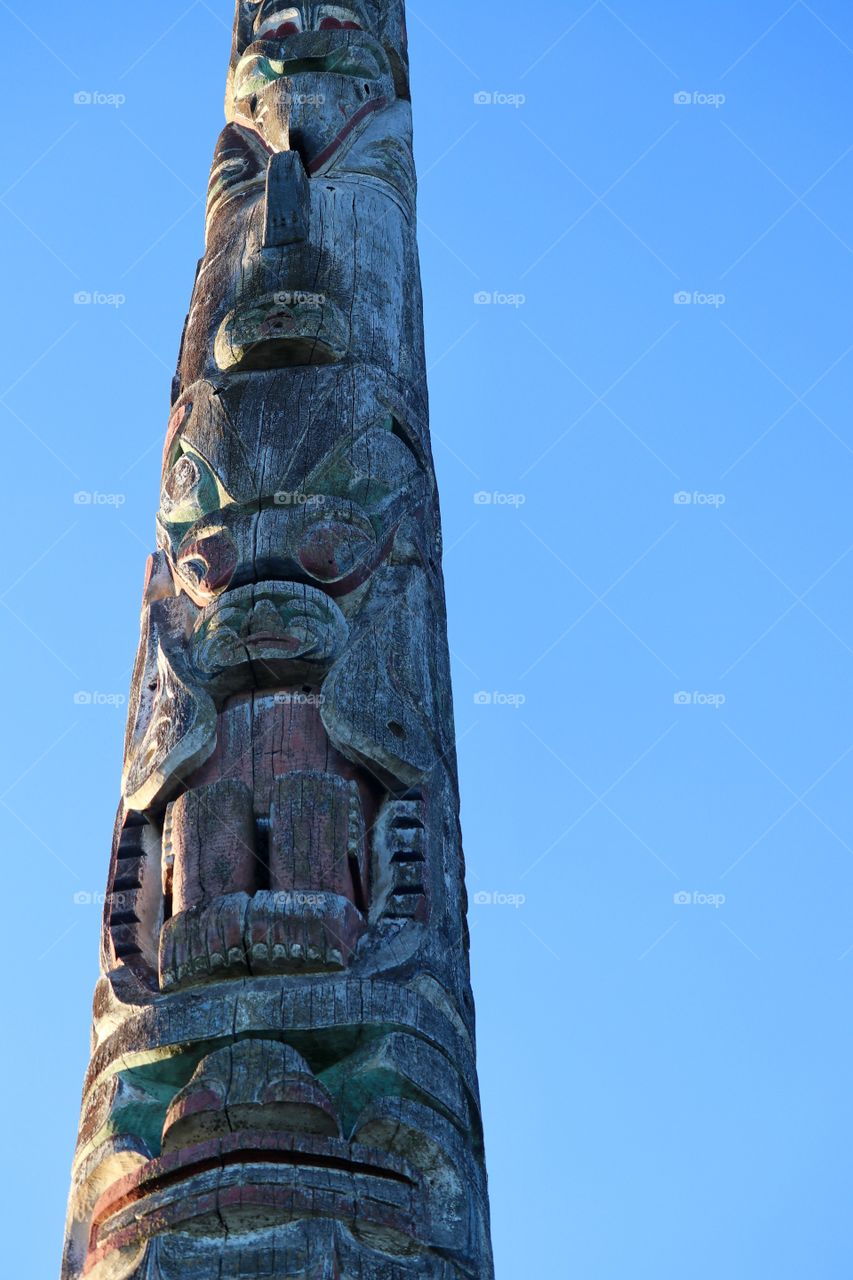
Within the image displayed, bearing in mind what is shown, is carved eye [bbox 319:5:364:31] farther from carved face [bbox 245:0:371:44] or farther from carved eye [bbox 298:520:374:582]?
carved eye [bbox 298:520:374:582]

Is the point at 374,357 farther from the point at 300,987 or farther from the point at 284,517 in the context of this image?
the point at 300,987

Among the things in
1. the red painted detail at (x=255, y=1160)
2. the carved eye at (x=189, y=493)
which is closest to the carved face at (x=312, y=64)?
the carved eye at (x=189, y=493)

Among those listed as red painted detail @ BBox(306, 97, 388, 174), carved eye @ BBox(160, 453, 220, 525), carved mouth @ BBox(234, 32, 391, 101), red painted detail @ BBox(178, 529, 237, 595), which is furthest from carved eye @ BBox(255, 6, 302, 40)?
red painted detail @ BBox(178, 529, 237, 595)

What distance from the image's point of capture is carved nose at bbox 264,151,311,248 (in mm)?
8414

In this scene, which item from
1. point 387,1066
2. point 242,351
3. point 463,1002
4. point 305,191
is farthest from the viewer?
point 305,191

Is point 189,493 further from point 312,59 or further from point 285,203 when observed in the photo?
point 312,59

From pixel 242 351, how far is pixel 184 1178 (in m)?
4.04

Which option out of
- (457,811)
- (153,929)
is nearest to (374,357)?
(457,811)

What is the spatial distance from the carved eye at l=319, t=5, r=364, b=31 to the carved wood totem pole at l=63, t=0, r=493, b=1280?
232cm

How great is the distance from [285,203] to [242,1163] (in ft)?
16.0

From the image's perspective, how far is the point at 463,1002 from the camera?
5.79 m

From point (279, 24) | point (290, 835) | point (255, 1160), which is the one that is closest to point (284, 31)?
point (279, 24)

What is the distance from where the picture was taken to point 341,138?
9633mm

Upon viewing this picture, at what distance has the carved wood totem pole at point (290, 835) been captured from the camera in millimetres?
4844
